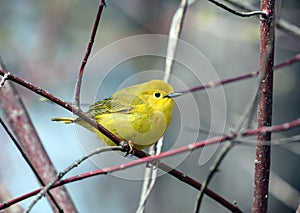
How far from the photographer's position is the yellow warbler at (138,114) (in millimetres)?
2488

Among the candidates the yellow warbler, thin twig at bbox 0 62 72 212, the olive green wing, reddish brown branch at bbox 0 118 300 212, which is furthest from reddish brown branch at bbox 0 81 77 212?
reddish brown branch at bbox 0 118 300 212

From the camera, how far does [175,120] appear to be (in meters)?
5.88

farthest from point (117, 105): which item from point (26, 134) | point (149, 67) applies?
point (149, 67)

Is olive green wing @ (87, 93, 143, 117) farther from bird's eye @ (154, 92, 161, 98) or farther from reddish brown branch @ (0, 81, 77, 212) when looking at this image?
reddish brown branch @ (0, 81, 77, 212)

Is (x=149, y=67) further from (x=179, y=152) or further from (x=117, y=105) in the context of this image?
(x=179, y=152)

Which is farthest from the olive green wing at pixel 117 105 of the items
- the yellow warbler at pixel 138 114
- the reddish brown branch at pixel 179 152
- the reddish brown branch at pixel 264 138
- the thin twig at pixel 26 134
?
the reddish brown branch at pixel 264 138

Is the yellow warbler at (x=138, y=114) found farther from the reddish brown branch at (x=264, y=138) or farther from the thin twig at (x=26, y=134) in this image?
the reddish brown branch at (x=264, y=138)

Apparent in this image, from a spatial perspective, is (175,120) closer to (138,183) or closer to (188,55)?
(188,55)

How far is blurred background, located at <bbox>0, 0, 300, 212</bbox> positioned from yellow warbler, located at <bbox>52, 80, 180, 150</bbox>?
1.32 metres

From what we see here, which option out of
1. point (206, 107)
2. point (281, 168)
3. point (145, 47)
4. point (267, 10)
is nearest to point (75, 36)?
point (145, 47)

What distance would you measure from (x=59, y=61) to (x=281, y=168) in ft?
12.3

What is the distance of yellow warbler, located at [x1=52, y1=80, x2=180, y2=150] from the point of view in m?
2.49

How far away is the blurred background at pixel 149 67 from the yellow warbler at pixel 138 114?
4.34ft

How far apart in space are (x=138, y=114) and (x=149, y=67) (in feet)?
12.8
